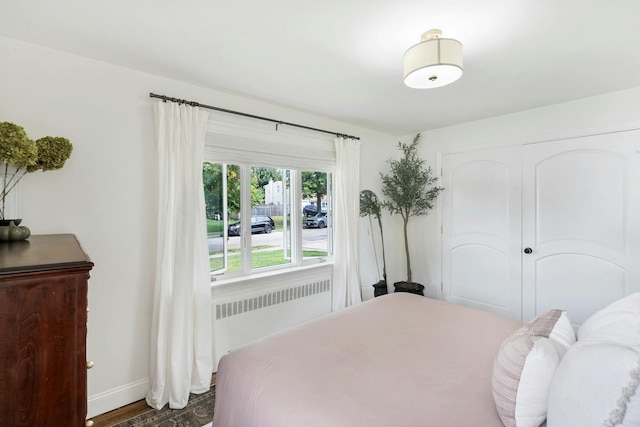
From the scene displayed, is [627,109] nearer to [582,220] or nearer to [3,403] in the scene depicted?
[582,220]

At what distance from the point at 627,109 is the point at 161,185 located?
374 cm

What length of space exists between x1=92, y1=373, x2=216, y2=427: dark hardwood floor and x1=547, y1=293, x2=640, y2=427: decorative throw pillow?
232cm

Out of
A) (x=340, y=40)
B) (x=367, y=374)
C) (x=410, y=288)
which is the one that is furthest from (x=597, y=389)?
(x=410, y=288)

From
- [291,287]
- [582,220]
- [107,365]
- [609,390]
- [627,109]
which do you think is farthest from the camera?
[291,287]

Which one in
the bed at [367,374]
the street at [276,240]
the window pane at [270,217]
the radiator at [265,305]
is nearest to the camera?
the bed at [367,374]

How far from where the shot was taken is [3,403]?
787mm

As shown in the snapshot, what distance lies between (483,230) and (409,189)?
0.92 metres

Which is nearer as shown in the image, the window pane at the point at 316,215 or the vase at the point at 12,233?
the vase at the point at 12,233

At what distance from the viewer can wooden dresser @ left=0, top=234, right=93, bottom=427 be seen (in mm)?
795

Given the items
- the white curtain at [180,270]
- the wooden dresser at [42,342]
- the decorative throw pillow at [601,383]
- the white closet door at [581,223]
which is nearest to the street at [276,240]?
the white curtain at [180,270]

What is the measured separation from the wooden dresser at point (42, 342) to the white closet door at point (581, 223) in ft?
11.6

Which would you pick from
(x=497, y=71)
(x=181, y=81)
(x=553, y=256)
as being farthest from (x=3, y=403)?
(x=553, y=256)

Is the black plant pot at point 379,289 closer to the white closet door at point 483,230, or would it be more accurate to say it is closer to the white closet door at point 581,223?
the white closet door at point 483,230

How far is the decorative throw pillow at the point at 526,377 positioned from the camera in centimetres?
99
